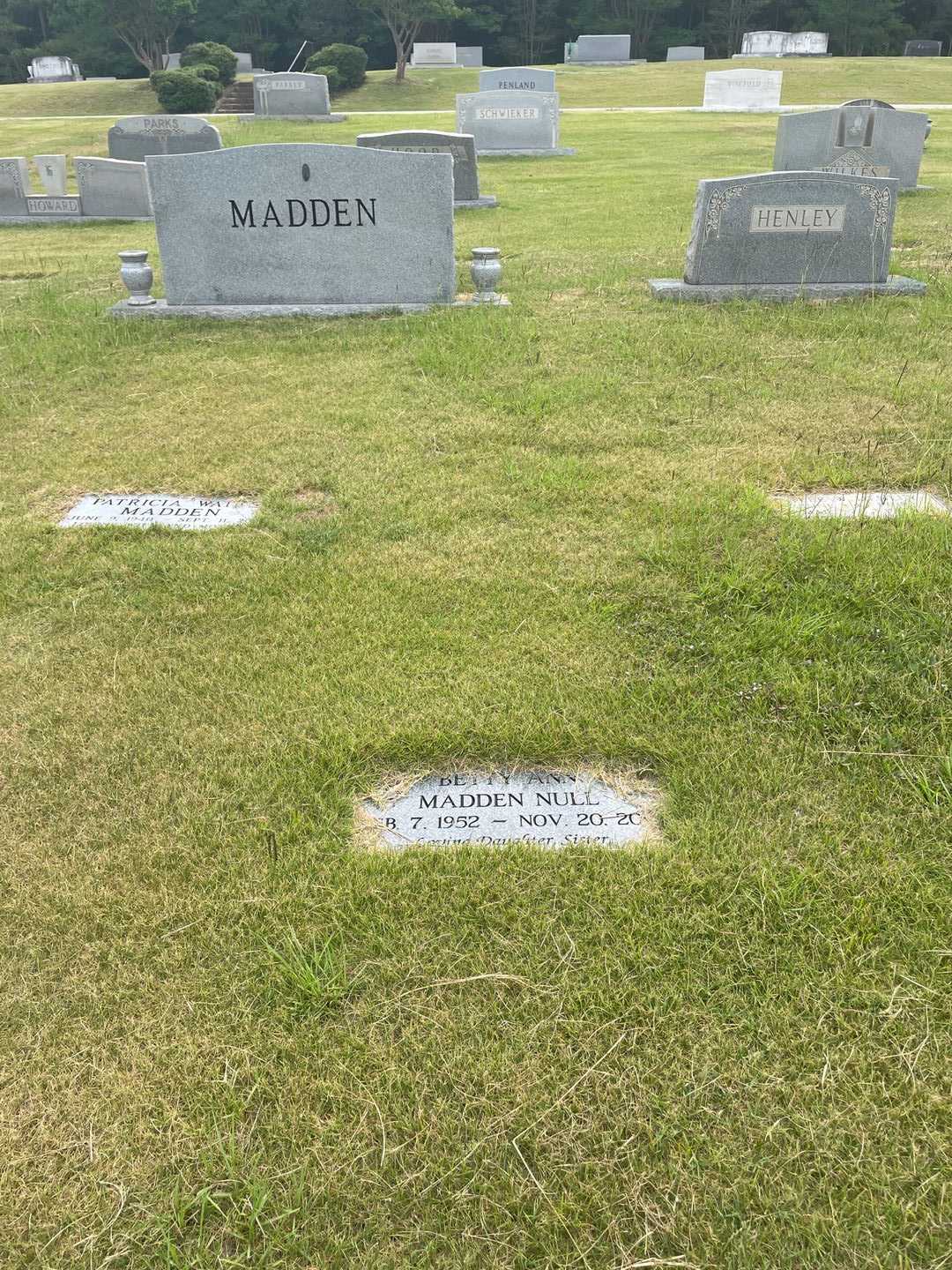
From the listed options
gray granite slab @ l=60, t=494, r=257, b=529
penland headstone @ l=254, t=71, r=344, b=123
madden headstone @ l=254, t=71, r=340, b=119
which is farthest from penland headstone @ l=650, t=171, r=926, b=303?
madden headstone @ l=254, t=71, r=340, b=119

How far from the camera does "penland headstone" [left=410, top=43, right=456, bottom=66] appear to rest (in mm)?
41469

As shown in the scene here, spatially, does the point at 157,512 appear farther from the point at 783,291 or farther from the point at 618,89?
the point at 618,89

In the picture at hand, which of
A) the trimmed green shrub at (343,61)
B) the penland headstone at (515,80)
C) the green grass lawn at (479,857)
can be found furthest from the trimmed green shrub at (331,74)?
the green grass lawn at (479,857)

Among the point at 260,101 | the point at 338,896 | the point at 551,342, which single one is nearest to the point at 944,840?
the point at 338,896

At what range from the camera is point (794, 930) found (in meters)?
2.06

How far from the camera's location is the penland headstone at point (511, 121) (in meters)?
17.8

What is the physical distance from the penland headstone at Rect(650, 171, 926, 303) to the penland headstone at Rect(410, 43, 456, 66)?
139 feet

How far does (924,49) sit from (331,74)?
30883mm

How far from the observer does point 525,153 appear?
1803 centimetres

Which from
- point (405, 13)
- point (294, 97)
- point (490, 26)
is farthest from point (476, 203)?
point (490, 26)

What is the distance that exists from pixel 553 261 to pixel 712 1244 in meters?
8.72

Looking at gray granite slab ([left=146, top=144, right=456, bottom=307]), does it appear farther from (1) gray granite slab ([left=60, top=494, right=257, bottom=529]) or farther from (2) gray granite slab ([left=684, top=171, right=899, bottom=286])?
(1) gray granite slab ([left=60, top=494, right=257, bottom=529])

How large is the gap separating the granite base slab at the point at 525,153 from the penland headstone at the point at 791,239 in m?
12.5

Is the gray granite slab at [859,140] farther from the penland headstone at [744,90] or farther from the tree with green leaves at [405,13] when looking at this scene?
the tree with green leaves at [405,13]
